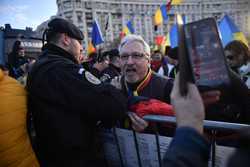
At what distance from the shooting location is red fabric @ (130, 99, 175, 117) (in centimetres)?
189

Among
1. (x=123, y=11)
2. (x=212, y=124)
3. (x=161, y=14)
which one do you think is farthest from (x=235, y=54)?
(x=123, y=11)

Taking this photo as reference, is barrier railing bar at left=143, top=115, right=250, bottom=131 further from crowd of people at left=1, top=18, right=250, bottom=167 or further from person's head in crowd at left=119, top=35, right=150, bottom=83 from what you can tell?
person's head in crowd at left=119, top=35, right=150, bottom=83

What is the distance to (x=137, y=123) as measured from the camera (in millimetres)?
1896

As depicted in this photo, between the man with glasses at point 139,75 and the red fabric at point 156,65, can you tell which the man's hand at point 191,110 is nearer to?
the man with glasses at point 139,75

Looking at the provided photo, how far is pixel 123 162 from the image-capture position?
2.16 metres

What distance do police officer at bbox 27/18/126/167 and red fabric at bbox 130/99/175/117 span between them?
0.10 meters

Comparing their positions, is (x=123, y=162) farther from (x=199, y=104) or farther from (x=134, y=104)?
(x=199, y=104)

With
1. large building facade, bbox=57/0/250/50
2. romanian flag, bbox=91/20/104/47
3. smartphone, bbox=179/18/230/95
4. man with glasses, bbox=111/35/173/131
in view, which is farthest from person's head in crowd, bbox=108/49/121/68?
large building facade, bbox=57/0/250/50

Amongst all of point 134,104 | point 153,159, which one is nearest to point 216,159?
point 153,159

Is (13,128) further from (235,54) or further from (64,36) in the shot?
(235,54)

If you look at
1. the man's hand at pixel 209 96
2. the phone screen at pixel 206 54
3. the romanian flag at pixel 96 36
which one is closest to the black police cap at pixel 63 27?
the phone screen at pixel 206 54

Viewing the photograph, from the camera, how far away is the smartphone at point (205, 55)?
39.1 inches

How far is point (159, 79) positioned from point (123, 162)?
1.00 meters

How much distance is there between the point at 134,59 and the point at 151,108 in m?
1.09
